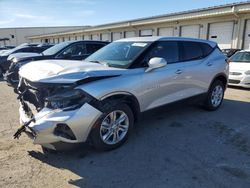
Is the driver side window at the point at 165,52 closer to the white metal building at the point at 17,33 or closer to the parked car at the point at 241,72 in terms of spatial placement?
the parked car at the point at 241,72

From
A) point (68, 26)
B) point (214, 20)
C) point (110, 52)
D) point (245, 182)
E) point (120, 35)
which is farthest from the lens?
point (68, 26)

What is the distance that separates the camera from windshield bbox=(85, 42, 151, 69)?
4410mm

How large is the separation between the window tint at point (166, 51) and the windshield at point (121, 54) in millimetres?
163

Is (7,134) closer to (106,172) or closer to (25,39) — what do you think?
(106,172)

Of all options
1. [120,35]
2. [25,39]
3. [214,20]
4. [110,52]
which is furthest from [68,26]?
[110,52]

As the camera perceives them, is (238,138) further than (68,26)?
No

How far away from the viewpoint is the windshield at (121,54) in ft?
14.5

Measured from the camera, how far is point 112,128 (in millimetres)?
3971

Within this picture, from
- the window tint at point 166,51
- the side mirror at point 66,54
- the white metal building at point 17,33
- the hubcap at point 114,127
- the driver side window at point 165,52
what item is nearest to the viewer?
the hubcap at point 114,127

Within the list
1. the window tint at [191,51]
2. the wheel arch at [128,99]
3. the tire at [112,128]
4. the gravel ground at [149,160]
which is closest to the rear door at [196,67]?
the window tint at [191,51]

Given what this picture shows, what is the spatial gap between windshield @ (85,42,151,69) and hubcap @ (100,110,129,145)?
822 millimetres

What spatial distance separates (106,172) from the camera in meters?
3.39

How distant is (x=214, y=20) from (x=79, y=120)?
56.8ft

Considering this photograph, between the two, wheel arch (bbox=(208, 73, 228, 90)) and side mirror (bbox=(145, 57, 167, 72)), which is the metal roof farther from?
side mirror (bbox=(145, 57, 167, 72))
